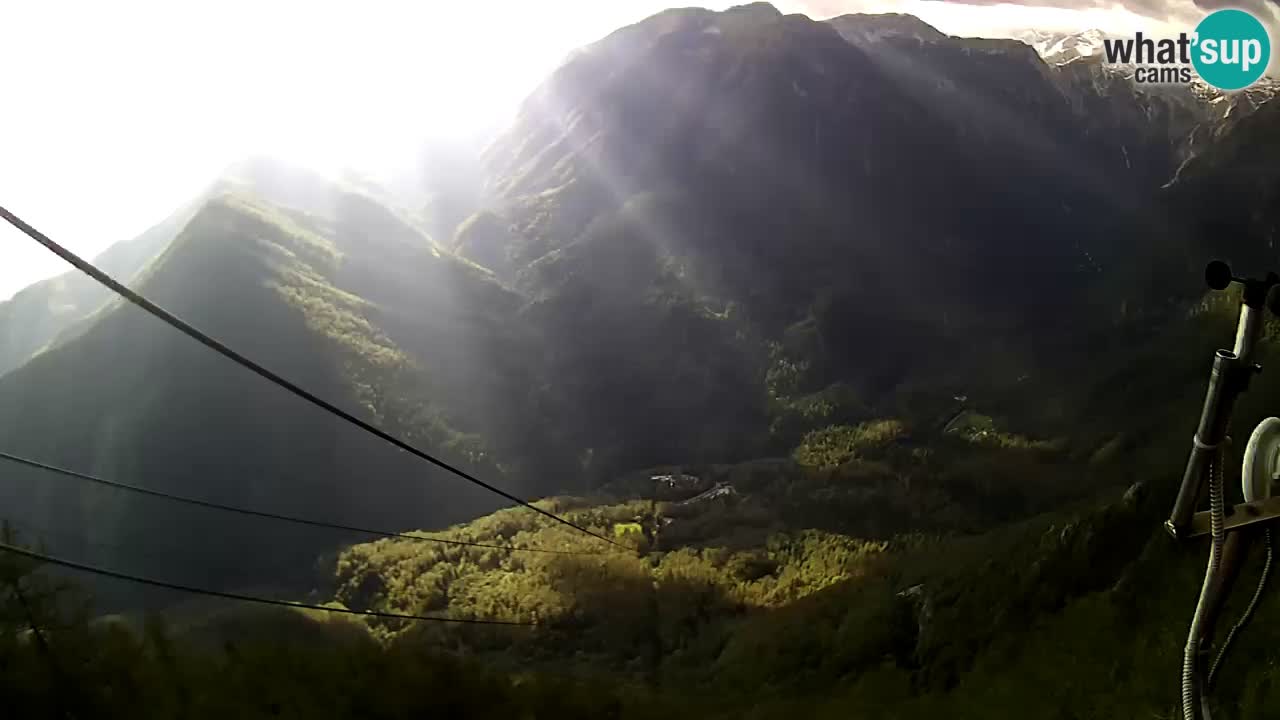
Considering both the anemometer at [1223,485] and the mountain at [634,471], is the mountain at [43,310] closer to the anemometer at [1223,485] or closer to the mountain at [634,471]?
the mountain at [634,471]

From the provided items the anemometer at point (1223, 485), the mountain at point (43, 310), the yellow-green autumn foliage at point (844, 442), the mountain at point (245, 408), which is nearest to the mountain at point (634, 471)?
the mountain at point (245, 408)

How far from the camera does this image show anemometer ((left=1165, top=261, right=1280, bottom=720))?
13.7ft

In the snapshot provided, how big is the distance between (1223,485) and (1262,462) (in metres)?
0.64

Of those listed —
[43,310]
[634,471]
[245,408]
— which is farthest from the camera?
[43,310]

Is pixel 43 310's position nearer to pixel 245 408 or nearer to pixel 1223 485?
pixel 245 408

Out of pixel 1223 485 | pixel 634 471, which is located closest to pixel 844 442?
pixel 634 471

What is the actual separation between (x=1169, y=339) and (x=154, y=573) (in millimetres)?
133443

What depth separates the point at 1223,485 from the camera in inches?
166

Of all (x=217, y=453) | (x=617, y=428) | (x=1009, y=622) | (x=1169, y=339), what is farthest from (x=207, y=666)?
(x=1169, y=339)

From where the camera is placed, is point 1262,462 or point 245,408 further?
point 245,408

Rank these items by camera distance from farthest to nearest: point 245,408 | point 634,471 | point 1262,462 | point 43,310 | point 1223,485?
point 43,310 < point 634,471 < point 245,408 < point 1262,462 < point 1223,485

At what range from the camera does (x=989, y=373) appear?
141 meters

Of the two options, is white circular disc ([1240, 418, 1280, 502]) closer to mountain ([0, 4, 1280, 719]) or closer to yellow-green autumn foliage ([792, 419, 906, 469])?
mountain ([0, 4, 1280, 719])

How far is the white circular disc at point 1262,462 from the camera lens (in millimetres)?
4512
